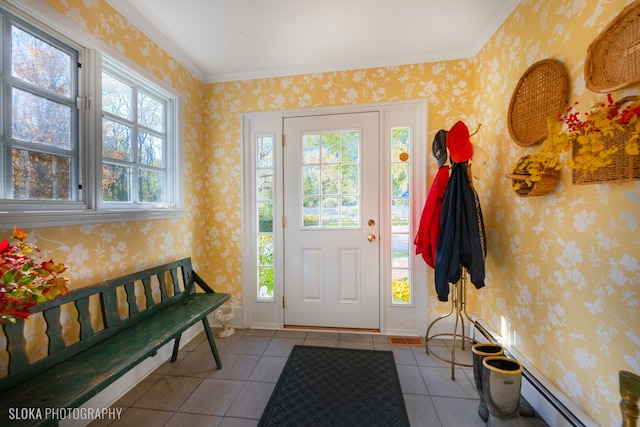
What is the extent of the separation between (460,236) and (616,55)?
105 cm

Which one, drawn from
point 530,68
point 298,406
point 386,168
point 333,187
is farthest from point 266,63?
point 298,406

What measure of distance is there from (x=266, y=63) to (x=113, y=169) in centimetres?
154

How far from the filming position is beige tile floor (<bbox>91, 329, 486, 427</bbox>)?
148cm

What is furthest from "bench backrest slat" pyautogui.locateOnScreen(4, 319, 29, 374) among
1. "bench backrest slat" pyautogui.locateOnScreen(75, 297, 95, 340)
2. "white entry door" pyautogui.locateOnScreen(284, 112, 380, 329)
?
"white entry door" pyautogui.locateOnScreen(284, 112, 380, 329)

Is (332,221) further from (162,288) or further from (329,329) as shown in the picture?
(162,288)

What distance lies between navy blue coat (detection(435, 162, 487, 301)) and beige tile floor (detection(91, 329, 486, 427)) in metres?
0.64

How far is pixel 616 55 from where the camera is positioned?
1.02 m

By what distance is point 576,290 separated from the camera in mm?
1268

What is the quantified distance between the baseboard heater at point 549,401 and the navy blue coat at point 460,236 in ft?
1.76

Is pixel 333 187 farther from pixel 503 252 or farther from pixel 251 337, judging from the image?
pixel 251 337

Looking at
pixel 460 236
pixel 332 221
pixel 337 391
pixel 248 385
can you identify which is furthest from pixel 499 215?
pixel 248 385

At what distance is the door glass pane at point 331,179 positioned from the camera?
2.43 metres

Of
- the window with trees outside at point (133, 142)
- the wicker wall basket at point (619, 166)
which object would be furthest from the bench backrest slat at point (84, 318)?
the wicker wall basket at point (619, 166)

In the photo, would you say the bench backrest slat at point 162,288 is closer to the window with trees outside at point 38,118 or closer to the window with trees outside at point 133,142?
the window with trees outside at point 133,142
